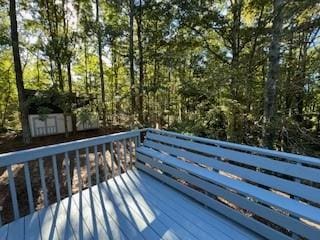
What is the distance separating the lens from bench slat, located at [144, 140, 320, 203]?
162cm

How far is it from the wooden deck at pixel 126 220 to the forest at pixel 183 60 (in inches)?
91.1

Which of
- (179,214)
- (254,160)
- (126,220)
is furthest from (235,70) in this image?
(126,220)

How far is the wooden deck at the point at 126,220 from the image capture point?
1.90m

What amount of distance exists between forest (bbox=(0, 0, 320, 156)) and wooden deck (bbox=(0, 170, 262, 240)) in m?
2.31

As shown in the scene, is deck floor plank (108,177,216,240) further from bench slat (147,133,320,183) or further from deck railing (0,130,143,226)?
bench slat (147,133,320,183)

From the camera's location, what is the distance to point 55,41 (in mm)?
7527

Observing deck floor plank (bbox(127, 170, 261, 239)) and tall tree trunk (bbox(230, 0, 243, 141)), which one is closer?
deck floor plank (bbox(127, 170, 261, 239))

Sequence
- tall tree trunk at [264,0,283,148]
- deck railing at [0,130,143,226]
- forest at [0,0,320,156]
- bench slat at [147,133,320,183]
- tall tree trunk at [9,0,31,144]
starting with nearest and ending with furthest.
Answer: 1. bench slat at [147,133,320,183]
2. deck railing at [0,130,143,226]
3. tall tree trunk at [264,0,283,148]
4. forest at [0,0,320,156]
5. tall tree trunk at [9,0,31,144]

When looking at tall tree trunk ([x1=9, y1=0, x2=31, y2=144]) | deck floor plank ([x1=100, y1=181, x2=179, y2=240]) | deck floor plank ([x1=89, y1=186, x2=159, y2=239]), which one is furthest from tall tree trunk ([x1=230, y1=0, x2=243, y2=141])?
tall tree trunk ([x1=9, y1=0, x2=31, y2=144])

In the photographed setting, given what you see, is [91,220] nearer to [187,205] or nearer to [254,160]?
[187,205]

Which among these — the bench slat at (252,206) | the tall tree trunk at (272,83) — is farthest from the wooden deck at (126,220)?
the tall tree trunk at (272,83)

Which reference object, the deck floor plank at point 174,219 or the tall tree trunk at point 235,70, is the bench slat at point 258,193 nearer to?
the deck floor plank at point 174,219

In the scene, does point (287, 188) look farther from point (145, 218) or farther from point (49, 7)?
point (49, 7)

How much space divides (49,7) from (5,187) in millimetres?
7707
